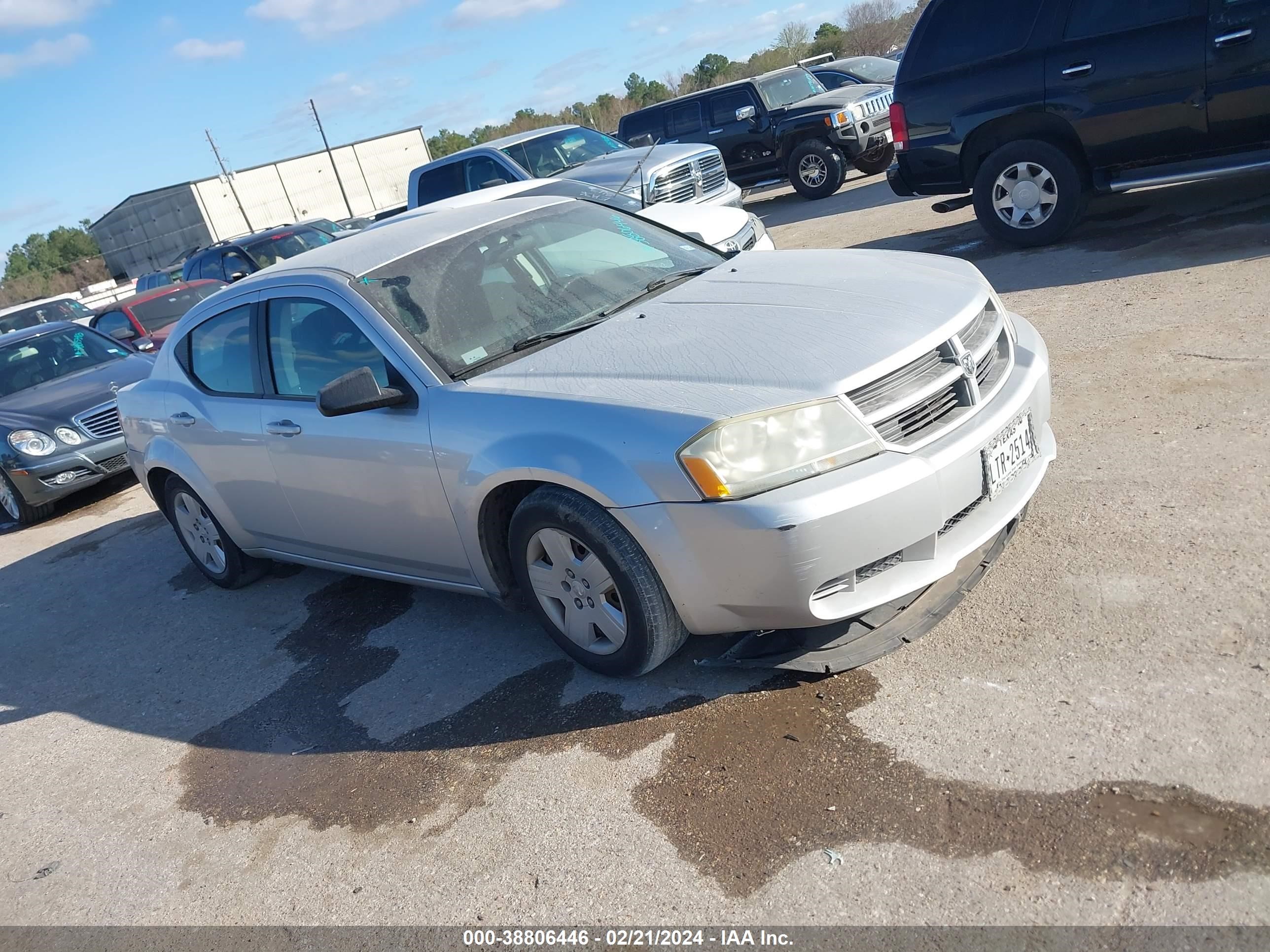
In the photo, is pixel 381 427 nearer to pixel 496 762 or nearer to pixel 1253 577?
pixel 496 762

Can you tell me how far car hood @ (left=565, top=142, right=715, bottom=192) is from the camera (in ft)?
35.8

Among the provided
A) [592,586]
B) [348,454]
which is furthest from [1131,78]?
[348,454]

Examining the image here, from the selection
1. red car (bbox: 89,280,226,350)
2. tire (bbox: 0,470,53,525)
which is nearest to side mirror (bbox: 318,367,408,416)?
tire (bbox: 0,470,53,525)

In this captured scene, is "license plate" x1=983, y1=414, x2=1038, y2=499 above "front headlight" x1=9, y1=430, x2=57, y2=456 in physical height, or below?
below

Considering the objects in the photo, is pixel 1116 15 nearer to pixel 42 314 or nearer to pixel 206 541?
pixel 206 541

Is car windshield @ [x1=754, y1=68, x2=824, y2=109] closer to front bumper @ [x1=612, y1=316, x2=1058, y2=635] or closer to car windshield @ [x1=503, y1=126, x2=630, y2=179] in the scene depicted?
car windshield @ [x1=503, y1=126, x2=630, y2=179]

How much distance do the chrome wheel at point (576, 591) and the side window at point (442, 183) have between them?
961 cm

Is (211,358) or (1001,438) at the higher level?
(211,358)

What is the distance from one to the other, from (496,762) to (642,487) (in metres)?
1.13

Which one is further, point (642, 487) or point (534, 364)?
point (534, 364)

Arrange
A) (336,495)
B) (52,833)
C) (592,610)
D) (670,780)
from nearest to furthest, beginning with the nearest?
(670,780) → (592,610) → (52,833) → (336,495)

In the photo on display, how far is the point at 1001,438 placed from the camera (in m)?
3.29

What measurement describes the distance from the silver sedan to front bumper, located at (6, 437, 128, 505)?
4.42 metres

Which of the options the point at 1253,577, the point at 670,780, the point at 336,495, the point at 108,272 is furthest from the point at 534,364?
the point at 108,272
